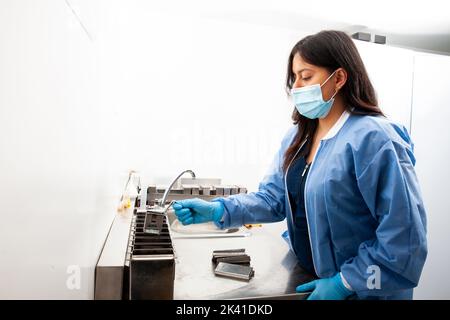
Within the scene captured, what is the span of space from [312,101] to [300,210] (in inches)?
16.2

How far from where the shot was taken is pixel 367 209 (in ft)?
3.08

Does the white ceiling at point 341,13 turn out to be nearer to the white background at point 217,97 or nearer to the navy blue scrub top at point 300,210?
→ the white background at point 217,97

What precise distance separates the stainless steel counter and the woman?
77 millimetres

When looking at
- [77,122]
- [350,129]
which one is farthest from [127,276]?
[350,129]

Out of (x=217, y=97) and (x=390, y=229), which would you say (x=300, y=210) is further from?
(x=217, y=97)

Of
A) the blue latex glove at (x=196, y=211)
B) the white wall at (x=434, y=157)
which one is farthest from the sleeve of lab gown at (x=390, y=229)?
the white wall at (x=434, y=157)

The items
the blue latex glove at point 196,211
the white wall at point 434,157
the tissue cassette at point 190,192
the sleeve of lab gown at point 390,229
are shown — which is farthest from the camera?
the white wall at point 434,157

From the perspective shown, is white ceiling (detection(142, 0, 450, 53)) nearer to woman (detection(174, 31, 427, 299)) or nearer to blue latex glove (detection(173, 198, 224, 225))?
woman (detection(174, 31, 427, 299))

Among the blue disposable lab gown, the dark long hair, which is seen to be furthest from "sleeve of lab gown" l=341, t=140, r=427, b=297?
the dark long hair

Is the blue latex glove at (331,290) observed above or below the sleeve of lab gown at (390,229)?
below

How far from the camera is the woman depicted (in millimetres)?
842

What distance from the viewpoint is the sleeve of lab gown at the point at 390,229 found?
2.72ft

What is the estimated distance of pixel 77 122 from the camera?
23.7 inches

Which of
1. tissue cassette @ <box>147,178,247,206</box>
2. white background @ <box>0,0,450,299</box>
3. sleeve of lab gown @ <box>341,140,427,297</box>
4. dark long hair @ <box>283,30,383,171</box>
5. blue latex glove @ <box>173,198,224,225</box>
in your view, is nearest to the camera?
sleeve of lab gown @ <box>341,140,427,297</box>
